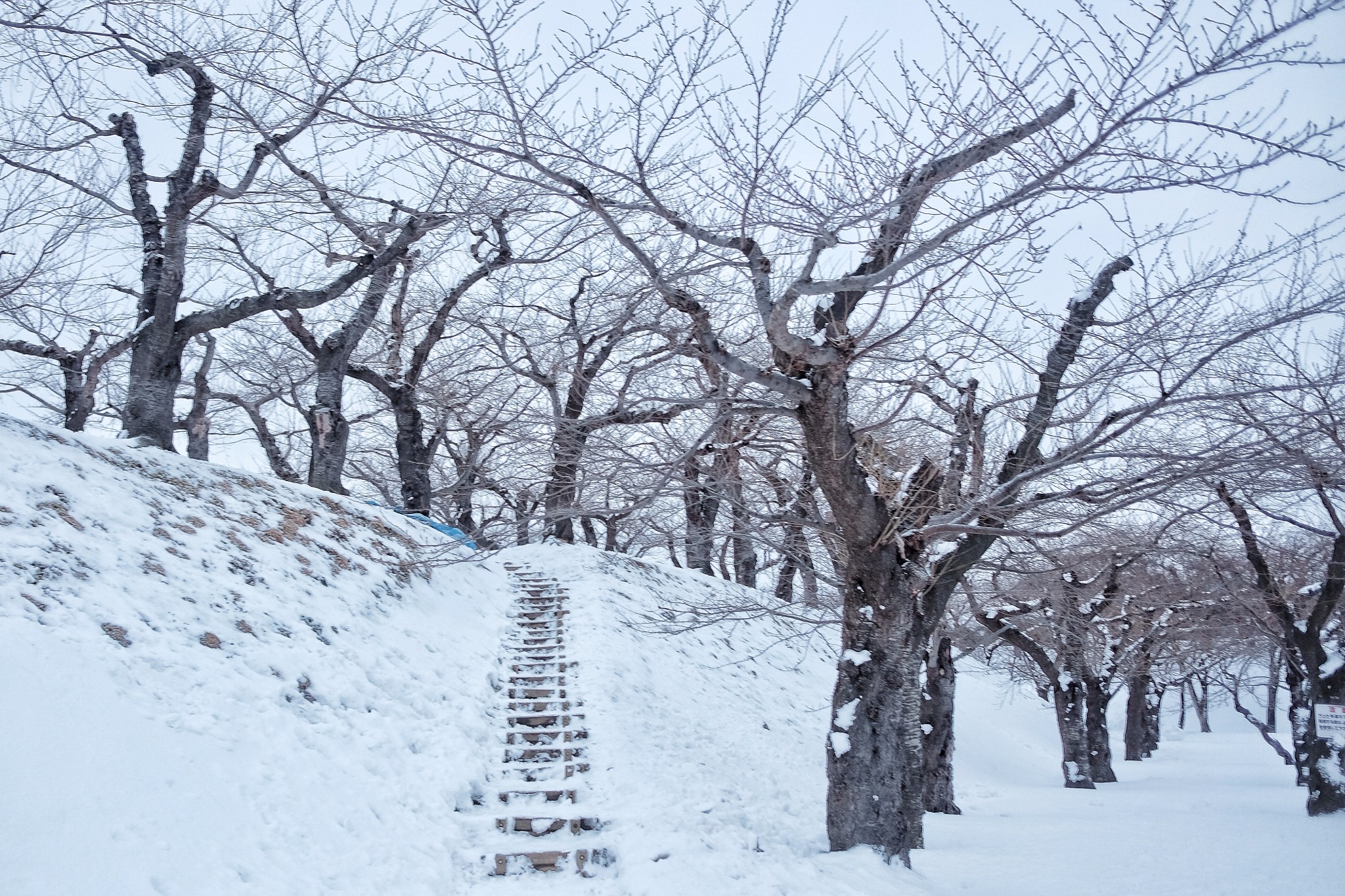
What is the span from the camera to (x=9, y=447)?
5809 millimetres

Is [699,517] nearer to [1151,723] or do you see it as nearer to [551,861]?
[551,861]

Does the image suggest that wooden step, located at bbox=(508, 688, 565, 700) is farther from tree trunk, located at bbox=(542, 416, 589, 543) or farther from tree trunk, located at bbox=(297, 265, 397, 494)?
tree trunk, located at bbox=(297, 265, 397, 494)

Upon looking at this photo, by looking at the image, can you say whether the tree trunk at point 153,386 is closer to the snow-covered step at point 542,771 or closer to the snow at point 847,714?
the snow-covered step at point 542,771

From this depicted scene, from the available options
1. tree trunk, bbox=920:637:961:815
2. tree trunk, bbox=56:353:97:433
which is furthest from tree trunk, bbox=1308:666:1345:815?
tree trunk, bbox=56:353:97:433

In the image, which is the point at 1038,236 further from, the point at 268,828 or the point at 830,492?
the point at 268,828

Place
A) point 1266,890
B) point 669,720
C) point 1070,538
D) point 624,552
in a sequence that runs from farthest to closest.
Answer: point 624,552, point 1070,538, point 669,720, point 1266,890

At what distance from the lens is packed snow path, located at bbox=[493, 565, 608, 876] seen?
511 centimetres

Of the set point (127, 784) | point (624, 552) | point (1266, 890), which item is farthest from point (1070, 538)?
point (127, 784)

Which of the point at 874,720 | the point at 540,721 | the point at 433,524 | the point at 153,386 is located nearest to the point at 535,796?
the point at 540,721

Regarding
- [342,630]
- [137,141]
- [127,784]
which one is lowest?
[127,784]

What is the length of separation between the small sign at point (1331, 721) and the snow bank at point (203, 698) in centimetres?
1054

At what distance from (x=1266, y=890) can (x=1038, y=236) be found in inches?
229

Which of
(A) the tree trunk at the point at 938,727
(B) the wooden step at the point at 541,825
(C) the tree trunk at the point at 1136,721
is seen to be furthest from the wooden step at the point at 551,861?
(C) the tree trunk at the point at 1136,721

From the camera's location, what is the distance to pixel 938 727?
1030cm
